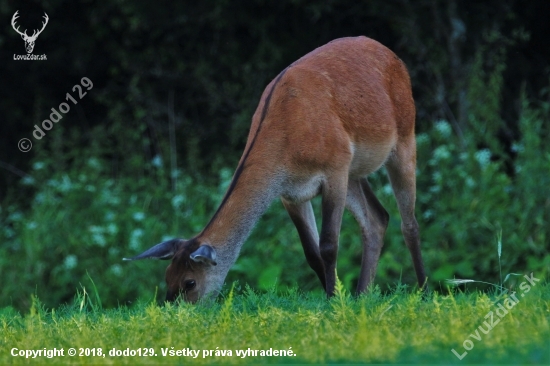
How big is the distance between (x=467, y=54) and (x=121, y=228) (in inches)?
178

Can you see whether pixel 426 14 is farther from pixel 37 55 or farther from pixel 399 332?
pixel 399 332

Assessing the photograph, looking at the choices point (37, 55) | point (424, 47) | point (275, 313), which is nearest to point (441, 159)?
point (424, 47)

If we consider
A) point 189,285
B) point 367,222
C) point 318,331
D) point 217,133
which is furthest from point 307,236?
point 217,133

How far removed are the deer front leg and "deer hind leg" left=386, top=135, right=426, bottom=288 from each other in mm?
893

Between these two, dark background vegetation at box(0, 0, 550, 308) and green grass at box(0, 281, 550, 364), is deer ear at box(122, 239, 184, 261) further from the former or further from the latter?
dark background vegetation at box(0, 0, 550, 308)

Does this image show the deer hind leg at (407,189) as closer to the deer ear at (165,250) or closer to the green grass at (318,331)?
the green grass at (318,331)

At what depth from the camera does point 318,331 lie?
5035 mm

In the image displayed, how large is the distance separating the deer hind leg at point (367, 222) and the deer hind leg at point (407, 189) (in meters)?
0.24

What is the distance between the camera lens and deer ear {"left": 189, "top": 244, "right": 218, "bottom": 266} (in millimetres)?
6477

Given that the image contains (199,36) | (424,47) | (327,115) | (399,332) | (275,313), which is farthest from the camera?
(199,36)

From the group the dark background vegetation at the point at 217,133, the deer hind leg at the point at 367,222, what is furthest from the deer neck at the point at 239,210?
the dark background vegetation at the point at 217,133

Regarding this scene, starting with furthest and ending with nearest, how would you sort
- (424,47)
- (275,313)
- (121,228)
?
(424,47)
(121,228)
(275,313)

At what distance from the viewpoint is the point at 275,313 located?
5469 mm

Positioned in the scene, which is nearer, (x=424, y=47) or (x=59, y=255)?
(x=59, y=255)
